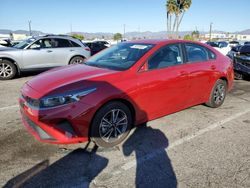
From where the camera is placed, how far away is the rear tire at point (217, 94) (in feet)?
17.0

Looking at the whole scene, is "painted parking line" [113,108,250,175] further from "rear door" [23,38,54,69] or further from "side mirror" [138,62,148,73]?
"rear door" [23,38,54,69]

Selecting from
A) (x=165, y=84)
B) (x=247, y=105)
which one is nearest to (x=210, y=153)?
(x=165, y=84)

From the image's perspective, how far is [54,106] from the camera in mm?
3068

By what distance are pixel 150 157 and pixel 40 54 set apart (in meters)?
7.14

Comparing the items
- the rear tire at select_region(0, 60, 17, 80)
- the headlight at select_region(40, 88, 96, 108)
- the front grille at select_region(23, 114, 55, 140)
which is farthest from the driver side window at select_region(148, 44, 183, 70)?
the rear tire at select_region(0, 60, 17, 80)

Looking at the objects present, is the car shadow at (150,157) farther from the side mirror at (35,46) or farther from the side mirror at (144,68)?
the side mirror at (35,46)

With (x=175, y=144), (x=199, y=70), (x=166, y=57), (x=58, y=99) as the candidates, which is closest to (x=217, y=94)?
(x=199, y=70)

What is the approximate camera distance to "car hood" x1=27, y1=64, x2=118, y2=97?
3.31 meters

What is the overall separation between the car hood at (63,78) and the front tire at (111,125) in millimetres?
516

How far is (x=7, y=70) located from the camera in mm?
8539

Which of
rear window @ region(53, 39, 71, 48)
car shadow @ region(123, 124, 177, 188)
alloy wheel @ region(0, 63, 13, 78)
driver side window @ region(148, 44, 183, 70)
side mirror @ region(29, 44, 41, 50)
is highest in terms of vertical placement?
rear window @ region(53, 39, 71, 48)

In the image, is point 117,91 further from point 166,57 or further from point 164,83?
point 166,57

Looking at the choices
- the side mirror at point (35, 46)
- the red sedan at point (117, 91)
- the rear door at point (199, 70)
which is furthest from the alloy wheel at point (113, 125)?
the side mirror at point (35, 46)

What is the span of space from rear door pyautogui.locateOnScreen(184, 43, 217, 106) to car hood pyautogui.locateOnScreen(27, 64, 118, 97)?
5.60 ft
